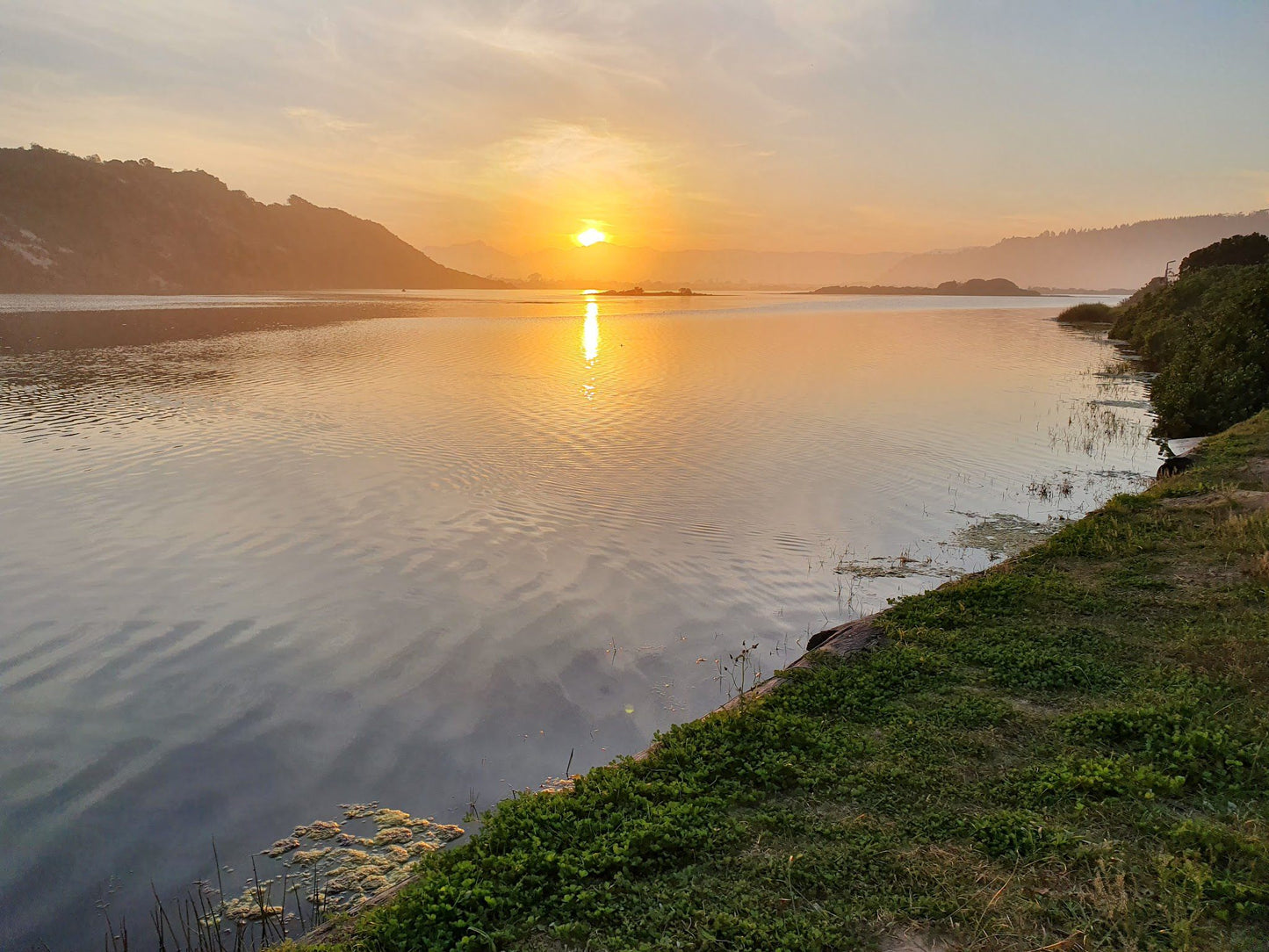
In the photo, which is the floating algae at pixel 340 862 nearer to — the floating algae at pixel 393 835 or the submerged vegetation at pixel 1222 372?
the floating algae at pixel 393 835

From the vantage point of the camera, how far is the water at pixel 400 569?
31.0 ft

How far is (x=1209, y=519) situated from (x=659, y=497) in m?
13.0

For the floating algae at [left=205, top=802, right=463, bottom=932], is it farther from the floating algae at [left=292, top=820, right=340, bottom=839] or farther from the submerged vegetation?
the submerged vegetation

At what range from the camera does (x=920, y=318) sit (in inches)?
4616

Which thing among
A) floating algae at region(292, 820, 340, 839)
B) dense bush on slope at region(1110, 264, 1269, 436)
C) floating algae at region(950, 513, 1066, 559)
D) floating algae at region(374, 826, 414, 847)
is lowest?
floating algae at region(292, 820, 340, 839)

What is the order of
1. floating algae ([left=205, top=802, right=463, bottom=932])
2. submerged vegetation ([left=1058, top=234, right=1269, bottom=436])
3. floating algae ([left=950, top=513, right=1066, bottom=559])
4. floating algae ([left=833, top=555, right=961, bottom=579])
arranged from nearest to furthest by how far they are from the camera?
floating algae ([left=205, top=802, right=463, bottom=932]), floating algae ([left=833, top=555, right=961, bottom=579]), floating algae ([left=950, top=513, right=1066, bottom=559]), submerged vegetation ([left=1058, top=234, right=1269, bottom=436])

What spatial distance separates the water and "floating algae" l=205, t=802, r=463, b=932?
304 mm

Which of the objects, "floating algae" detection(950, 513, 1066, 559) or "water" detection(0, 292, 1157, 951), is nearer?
"water" detection(0, 292, 1157, 951)

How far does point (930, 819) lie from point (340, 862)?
6294mm

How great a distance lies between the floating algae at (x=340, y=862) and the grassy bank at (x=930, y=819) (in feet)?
4.39

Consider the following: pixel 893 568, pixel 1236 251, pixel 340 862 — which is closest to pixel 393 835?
pixel 340 862

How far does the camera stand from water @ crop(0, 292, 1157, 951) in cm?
945

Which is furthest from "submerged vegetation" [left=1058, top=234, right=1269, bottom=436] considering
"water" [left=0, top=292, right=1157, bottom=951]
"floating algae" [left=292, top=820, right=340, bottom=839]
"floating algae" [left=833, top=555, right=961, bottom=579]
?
"floating algae" [left=292, top=820, right=340, bottom=839]

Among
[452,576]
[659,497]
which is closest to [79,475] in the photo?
[452,576]
